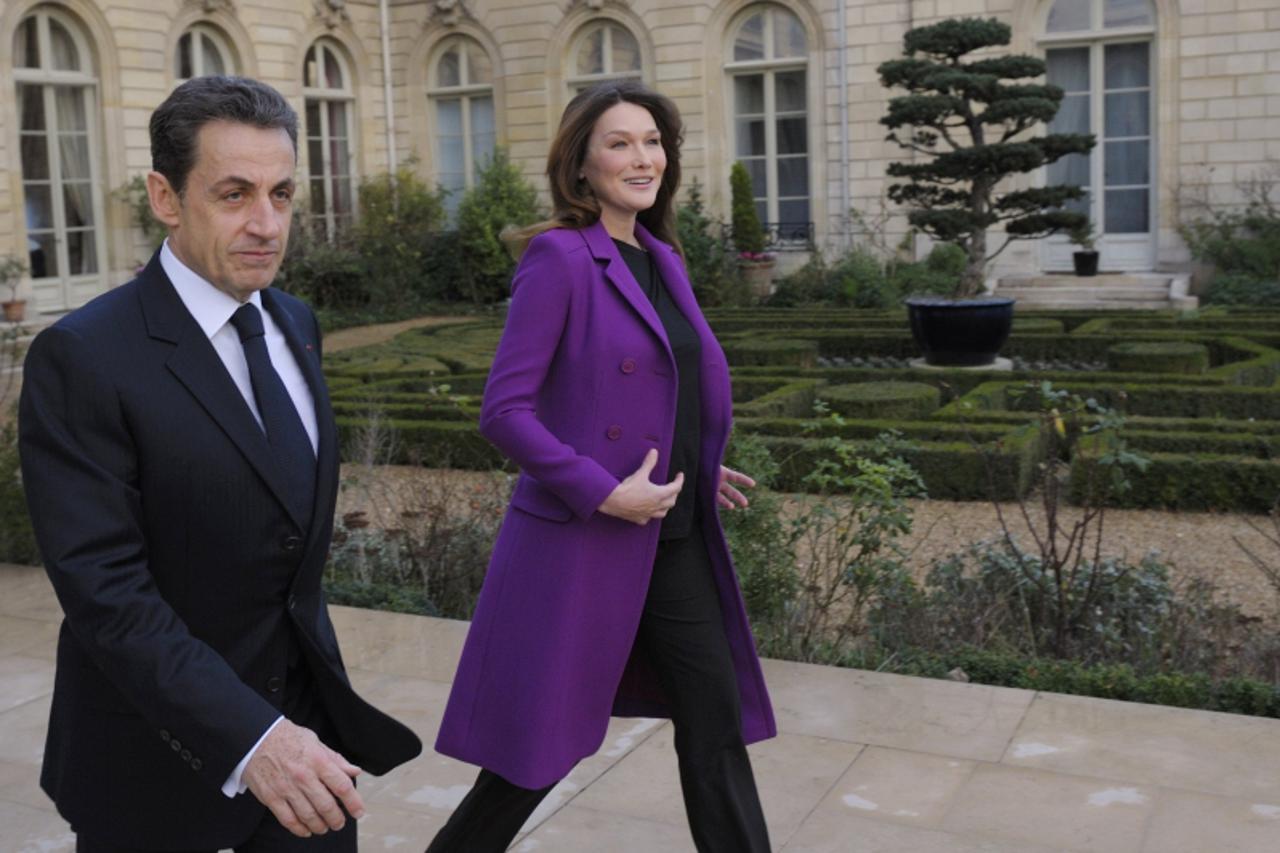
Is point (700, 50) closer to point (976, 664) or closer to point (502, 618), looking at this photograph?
point (976, 664)

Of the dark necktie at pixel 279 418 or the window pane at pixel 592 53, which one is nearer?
the dark necktie at pixel 279 418

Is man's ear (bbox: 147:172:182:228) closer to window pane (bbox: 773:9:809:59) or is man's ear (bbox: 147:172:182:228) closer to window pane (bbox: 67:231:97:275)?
window pane (bbox: 67:231:97:275)

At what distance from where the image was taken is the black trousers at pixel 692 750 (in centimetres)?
248

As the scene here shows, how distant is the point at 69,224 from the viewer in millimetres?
15000

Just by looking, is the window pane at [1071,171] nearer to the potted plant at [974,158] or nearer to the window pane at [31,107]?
the potted plant at [974,158]

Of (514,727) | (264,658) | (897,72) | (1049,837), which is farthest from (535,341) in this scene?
(897,72)

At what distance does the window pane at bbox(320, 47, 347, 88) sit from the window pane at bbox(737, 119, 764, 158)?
16.3ft

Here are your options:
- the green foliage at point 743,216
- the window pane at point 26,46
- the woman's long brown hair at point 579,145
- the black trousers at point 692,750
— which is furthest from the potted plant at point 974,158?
the window pane at point 26,46

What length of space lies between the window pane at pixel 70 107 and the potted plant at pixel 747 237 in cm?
669

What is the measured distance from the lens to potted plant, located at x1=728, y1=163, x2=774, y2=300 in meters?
16.0

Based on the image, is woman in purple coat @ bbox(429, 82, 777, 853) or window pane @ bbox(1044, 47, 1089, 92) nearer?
woman in purple coat @ bbox(429, 82, 777, 853)

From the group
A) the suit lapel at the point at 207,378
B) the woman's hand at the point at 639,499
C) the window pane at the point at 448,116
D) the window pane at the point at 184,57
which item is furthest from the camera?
the window pane at the point at 448,116

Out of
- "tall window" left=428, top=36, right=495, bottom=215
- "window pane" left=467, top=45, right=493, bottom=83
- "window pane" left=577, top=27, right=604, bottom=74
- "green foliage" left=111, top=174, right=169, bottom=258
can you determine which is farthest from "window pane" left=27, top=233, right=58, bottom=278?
"window pane" left=577, top=27, right=604, bottom=74

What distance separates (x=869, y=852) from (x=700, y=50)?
49.0 ft
